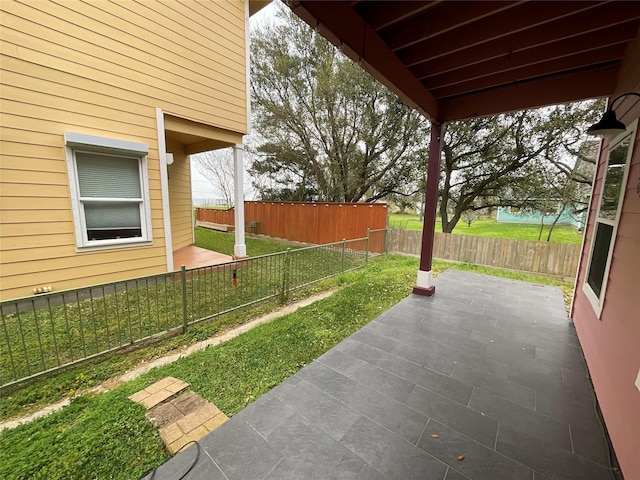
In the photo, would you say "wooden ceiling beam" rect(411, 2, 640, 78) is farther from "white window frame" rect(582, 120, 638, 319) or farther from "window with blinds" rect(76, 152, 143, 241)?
"window with blinds" rect(76, 152, 143, 241)

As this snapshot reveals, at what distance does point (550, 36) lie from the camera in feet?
7.24

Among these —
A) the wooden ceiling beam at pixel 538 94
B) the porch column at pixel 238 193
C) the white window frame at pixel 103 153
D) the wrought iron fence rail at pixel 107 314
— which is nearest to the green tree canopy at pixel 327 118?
the porch column at pixel 238 193

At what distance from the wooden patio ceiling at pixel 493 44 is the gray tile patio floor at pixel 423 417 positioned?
2725 millimetres

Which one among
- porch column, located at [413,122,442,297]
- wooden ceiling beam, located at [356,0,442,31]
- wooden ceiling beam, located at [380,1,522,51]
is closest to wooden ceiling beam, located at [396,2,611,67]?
wooden ceiling beam, located at [380,1,522,51]

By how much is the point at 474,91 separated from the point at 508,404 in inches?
144

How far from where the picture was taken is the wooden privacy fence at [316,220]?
840 centimetres

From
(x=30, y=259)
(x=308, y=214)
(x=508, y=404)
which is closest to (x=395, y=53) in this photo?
(x=508, y=404)

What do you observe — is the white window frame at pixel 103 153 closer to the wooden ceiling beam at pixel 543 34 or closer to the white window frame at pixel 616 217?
the wooden ceiling beam at pixel 543 34

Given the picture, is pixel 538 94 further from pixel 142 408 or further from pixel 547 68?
pixel 142 408

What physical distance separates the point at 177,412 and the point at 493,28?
12.9ft

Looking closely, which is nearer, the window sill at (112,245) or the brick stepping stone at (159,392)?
the brick stepping stone at (159,392)

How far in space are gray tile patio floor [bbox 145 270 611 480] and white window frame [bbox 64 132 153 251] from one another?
3.60 metres

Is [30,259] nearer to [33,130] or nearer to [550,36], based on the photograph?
[33,130]

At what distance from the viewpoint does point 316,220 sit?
31.4ft
